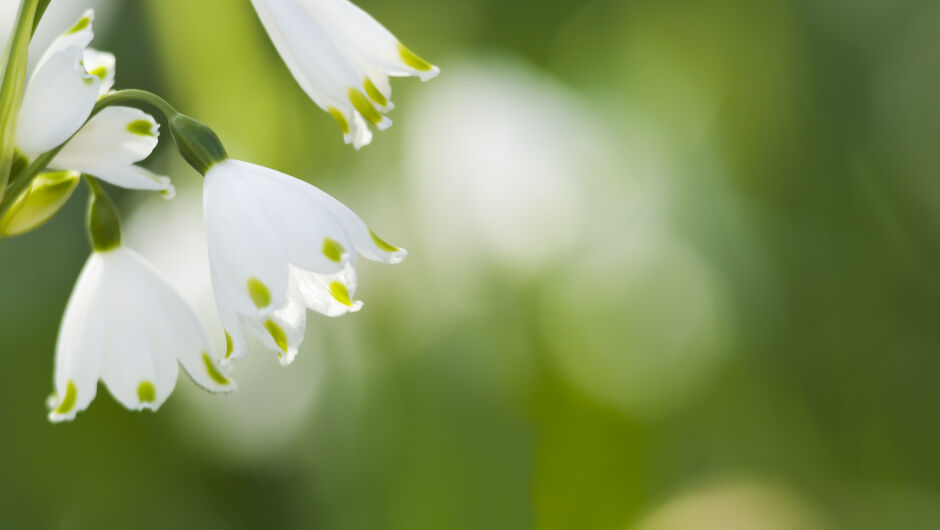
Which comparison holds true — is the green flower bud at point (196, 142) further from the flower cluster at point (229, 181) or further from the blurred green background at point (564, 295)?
the blurred green background at point (564, 295)

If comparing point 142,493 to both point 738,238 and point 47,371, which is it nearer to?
point 47,371

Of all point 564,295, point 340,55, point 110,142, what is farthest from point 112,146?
point 564,295

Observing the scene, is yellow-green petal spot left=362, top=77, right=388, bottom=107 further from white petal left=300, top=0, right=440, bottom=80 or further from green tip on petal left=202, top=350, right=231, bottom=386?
green tip on petal left=202, top=350, right=231, bottom=386

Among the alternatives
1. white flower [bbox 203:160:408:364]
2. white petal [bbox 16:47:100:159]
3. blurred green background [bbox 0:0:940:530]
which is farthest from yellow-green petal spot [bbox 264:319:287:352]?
blurred green background [bbox 0:0:940:530]

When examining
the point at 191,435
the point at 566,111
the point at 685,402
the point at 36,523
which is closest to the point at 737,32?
the point at 566,111

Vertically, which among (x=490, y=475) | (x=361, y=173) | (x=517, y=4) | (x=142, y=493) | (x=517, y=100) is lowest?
(x=142, y=493)

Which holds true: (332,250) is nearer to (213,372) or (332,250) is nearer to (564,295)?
(213,372)
